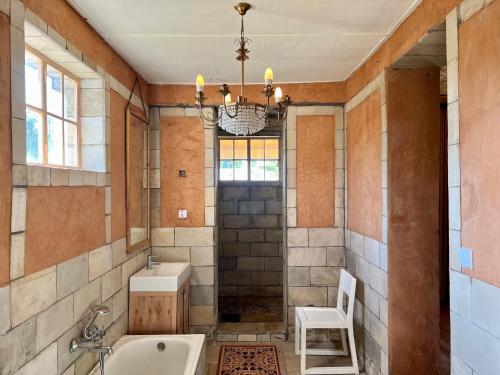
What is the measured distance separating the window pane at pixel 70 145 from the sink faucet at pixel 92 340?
3.43 ft

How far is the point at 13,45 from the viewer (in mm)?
1646

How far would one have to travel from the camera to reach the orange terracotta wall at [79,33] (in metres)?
1.95

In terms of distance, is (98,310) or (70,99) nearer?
(98,310)

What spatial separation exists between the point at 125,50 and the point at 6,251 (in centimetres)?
196

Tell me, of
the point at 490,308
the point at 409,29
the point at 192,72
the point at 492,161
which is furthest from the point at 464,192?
the point at 192,72

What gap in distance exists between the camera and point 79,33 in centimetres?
234

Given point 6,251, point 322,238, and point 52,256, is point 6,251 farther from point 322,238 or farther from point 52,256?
point 322,238

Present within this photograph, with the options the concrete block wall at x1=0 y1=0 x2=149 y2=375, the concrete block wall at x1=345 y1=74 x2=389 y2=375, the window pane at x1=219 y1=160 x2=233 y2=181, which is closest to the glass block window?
the window pane at x1=219 y1=160 x2=233 y2=181

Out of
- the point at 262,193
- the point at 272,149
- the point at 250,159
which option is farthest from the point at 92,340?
the point at 272,149

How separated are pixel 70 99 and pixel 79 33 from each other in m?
0.48

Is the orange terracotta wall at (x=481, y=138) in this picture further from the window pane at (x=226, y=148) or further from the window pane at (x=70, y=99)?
the window pane at (x=226, y=148)

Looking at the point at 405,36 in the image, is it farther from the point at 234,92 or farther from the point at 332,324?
the point at 332,324

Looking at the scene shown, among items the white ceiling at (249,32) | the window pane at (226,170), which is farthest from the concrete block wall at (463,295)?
the window pane at (226,170)

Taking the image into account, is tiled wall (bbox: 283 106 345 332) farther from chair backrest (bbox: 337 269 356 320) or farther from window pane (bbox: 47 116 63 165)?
window pane (bbox: 47 116 63 165)
